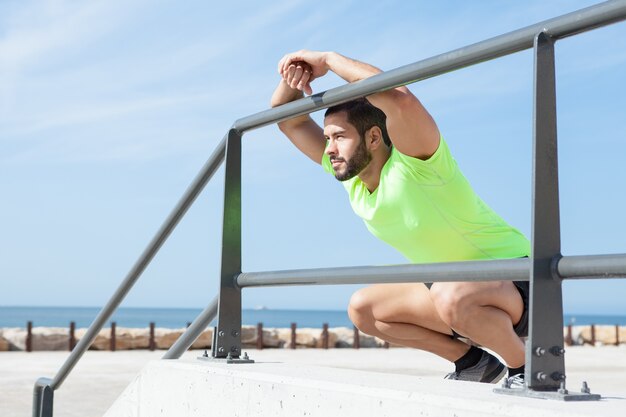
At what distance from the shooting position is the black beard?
10.7ft

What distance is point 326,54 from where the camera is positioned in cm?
329

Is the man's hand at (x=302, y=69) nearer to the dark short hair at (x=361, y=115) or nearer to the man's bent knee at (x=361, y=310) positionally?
the dark short hair at (x=361, y=115)

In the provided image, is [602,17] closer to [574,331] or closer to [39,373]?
[39,373]

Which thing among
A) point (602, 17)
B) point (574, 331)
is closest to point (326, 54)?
point (602, 17)

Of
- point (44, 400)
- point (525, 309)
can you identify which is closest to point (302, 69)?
point (525, 309)

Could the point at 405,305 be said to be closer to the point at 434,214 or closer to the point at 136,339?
the point at 434,214

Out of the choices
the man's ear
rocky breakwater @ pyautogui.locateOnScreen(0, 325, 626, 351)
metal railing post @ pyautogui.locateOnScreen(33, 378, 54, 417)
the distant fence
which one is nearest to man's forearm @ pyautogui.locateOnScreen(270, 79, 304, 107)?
the man's ear

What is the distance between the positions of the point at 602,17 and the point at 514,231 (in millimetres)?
1552

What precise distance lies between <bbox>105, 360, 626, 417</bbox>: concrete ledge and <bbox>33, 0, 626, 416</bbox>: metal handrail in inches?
12.0

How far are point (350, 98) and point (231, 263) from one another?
0.85 m

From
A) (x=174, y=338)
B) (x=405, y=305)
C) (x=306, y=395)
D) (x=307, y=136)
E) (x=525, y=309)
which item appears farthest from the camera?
(x=174, y=338)

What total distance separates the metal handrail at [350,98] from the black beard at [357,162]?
351 mm

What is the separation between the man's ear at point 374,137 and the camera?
10.9 feet

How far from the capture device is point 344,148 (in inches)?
130
